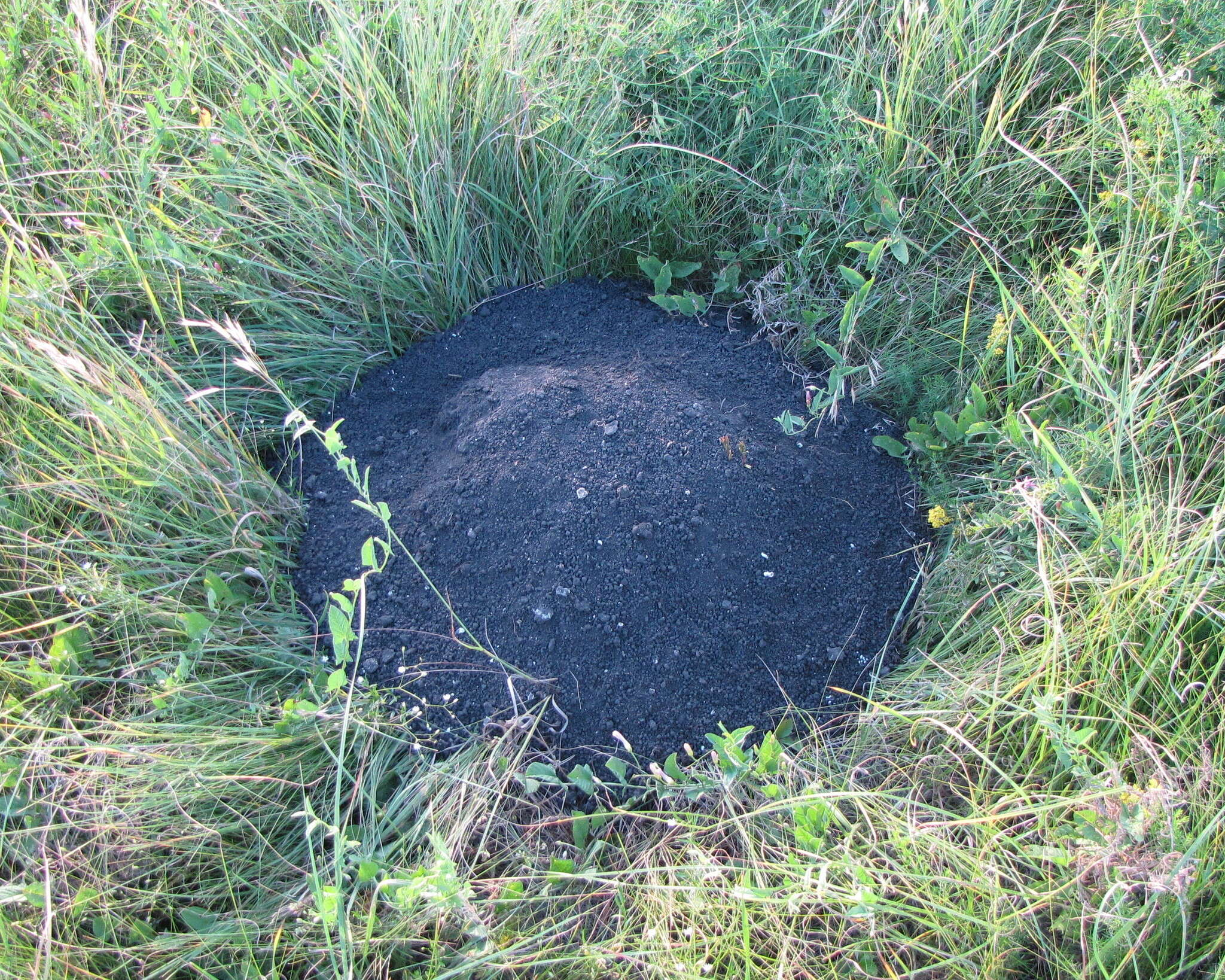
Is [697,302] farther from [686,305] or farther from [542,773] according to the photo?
[542,773]

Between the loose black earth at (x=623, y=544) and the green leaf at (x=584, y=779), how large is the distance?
0.28 feet

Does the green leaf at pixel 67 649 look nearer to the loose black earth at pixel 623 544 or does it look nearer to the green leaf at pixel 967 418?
the loose black earth at pixel 623 544

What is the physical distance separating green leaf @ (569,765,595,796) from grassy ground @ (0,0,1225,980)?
0.18 feet

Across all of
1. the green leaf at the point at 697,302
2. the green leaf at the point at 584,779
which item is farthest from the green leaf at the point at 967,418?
the green leaf at the point at 584,779

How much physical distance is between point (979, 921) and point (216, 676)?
1417 mm

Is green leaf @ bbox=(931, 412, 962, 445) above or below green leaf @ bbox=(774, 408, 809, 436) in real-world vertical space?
below

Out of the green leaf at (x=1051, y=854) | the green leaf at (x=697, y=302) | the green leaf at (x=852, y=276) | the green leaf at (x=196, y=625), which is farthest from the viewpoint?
A: the green leaf at (x=697, y=302)

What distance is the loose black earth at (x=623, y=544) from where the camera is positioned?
5.50 feet

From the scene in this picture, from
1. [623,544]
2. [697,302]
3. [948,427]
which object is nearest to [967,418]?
[948,427]

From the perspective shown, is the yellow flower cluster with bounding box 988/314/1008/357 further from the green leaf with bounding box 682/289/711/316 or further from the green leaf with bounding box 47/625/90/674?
the green leaf with bounding box 47/625/90/674

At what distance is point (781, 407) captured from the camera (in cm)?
202

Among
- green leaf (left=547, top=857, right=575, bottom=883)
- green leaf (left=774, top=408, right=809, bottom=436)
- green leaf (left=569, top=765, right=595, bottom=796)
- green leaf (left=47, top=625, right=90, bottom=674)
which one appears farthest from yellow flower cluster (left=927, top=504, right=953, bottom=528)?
green leaf (left=47, top=625, right=90, bottom=674)

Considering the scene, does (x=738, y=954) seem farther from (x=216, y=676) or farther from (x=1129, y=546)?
(x=216, y=676)

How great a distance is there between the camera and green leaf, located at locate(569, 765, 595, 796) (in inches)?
61.3
